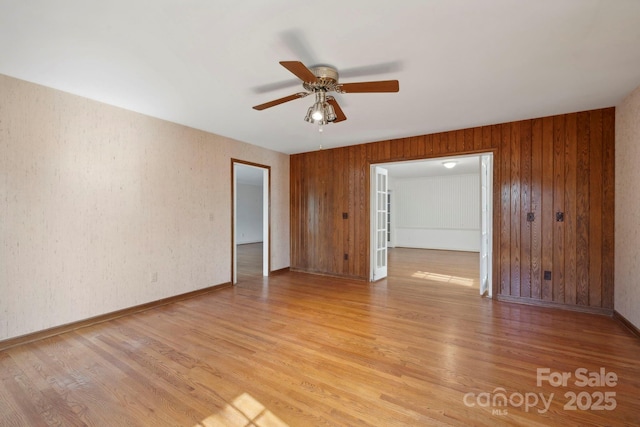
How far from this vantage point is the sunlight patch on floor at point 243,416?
1.61m

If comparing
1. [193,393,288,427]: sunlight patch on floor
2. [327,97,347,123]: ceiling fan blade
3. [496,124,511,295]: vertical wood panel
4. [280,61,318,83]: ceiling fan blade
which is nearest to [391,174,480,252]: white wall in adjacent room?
[496,124,511,295]: vertical wood panel

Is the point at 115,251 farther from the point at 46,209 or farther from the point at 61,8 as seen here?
the point at 61,8

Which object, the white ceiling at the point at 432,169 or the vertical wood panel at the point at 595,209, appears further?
the white ceiling at the point at 432,169

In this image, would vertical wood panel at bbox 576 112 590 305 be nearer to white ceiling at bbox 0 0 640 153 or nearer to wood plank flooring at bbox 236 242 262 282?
white ceiling at bbox 0 0 640 153

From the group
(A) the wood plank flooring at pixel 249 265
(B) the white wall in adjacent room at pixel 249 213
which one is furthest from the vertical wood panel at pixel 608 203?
(B) the white wall in adjacent room at pixel 249 213

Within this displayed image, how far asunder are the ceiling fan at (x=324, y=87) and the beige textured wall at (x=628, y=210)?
2.70 m

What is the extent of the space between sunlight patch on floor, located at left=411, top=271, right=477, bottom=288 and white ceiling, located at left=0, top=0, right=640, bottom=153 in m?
2.86

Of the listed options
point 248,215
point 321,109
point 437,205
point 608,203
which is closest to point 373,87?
point 321,109

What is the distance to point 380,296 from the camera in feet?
13.4

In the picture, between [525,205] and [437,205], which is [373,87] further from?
[437,205]

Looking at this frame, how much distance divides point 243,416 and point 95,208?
2798 mm

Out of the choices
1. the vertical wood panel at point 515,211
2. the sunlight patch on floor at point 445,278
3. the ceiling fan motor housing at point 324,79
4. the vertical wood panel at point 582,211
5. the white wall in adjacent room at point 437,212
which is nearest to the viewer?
the ceiling fan motor housing at point 324,79

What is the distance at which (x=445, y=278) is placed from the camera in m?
5.16

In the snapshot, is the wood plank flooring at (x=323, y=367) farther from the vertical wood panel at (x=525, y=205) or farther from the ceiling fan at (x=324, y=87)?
the ceiling fan at (x=324, y=87)
